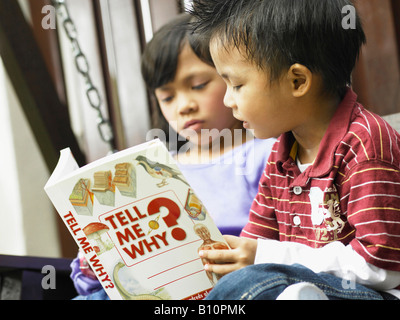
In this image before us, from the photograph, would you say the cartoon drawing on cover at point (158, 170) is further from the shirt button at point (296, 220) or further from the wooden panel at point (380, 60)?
the wooden panel at point (380, 60)

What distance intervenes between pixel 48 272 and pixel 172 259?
475 mm

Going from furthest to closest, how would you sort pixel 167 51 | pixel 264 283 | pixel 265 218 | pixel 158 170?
pixel 167 51
pixel 265 218
pixel 158 170
pixel 264 283

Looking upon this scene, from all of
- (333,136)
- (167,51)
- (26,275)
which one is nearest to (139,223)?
(333,136)

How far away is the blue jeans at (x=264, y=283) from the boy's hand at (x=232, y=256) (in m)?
0.10

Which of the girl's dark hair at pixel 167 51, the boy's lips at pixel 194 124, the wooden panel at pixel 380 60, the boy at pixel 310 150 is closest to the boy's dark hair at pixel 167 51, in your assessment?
the girl's dark hair at pixel 167 51

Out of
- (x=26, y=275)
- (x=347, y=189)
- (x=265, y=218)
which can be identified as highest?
(x=347, y=189)

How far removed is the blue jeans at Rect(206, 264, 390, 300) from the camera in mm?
672

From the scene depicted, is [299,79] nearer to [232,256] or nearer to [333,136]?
[333,136]

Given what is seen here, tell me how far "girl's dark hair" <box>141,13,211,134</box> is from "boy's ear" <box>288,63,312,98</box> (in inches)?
14.0

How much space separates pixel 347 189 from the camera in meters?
0.84

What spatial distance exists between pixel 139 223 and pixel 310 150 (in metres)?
0.32

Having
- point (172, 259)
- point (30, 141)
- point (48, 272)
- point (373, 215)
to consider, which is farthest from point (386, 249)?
point (30, 141)

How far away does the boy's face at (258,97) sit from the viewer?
3.02 feet

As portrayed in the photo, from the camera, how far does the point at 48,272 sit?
46.7 inches
